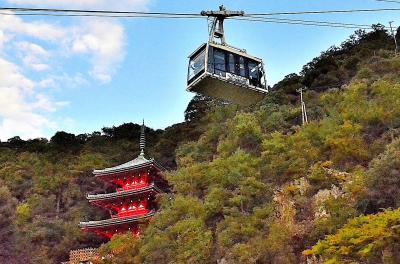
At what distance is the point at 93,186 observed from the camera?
5241 centimetres

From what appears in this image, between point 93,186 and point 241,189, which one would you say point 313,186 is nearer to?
point 241,189

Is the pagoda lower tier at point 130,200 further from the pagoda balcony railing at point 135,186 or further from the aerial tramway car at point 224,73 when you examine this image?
the aerial tramway car at point 224,73

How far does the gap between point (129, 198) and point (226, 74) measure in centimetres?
2859

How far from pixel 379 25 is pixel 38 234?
1510 inches

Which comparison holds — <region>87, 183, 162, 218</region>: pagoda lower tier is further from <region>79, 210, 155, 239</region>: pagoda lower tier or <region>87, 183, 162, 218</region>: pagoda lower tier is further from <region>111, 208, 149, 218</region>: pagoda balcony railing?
<region>79, 210, 155, 239</region>: pagoda lower tier

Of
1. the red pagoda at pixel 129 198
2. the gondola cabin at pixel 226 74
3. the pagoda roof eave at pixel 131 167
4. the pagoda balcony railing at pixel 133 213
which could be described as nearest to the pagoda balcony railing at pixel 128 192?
the red pagoda at pixel 129 198

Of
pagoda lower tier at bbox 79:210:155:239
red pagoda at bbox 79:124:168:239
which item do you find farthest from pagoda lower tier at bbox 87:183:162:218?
pagoda lower tier at bbox 79:210:155:239

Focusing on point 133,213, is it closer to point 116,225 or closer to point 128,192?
point 128,192

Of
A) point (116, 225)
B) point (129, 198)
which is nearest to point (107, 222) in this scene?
point (116, 225)

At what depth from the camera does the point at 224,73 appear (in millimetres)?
16188

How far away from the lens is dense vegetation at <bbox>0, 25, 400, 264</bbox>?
86.4 feet

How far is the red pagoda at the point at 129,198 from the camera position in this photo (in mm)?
41438

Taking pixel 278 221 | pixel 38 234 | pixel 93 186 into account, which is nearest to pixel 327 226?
pixel 278 221

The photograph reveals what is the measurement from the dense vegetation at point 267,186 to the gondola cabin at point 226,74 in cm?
856
